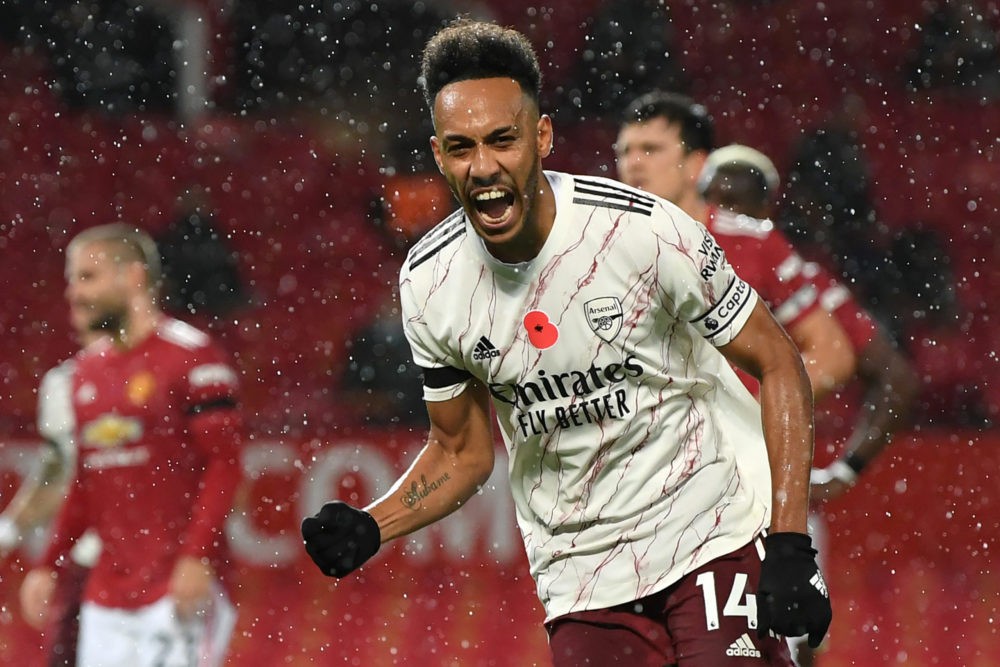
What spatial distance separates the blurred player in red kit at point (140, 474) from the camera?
5715mm

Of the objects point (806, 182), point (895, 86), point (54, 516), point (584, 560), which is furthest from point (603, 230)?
point (895, 86)

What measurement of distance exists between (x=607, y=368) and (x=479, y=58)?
620mm

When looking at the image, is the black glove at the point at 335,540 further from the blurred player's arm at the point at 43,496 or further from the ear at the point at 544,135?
the blurred player's arm at the point at 43,496

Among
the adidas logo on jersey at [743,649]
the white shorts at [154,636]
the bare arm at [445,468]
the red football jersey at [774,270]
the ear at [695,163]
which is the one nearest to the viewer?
the adidas logo on jersey at [743,649]

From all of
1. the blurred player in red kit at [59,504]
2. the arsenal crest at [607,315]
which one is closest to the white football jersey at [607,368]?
the arsenal crest at [607,315]

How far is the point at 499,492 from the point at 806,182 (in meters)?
4.65

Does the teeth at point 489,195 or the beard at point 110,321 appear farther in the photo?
the beard at point 110,321

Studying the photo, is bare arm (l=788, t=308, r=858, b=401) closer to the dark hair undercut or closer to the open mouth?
the dark hair undercut

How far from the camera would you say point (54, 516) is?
6.13 metres

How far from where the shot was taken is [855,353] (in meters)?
4.85

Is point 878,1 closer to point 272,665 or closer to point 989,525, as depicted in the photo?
point 989,525

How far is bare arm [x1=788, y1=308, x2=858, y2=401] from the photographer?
4711mm

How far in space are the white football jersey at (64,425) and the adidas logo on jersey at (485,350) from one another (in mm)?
3097

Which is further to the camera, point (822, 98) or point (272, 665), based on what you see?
point (822, 98)
